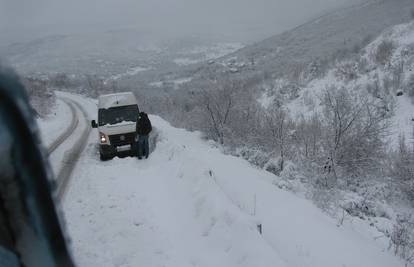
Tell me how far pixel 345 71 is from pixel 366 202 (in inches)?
893

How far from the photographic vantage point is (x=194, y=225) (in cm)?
633

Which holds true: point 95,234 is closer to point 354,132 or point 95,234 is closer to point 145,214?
point 145,214

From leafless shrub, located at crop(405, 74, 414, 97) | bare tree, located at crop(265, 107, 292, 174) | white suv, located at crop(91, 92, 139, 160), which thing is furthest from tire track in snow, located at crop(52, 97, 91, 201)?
leafless shrub, located at crop(405, 74, 414, 97)

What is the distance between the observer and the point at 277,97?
32781 mm

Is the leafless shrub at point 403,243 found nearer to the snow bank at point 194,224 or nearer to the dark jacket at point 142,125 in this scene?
the snow bank at point 194,224

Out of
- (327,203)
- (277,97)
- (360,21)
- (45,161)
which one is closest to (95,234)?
(45,161)

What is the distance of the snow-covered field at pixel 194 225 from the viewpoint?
5242 millimetres

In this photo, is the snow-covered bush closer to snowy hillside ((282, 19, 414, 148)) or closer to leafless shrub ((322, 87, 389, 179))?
snowy hillside ((282, 19, 414, 148))

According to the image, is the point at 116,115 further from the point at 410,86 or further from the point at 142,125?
the point at 410,86

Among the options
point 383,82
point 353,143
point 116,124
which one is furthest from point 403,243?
point 383,82

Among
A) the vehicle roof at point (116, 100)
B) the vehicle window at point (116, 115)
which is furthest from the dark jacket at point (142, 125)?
the vehicle roof at point (116, 100)

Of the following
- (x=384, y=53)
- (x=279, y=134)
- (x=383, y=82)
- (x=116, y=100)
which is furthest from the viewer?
(x=384, y=53)

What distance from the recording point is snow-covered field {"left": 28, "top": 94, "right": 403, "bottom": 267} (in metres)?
5.24

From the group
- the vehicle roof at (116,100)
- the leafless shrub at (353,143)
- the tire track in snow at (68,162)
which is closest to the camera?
the tire track in snow at (68,162)
